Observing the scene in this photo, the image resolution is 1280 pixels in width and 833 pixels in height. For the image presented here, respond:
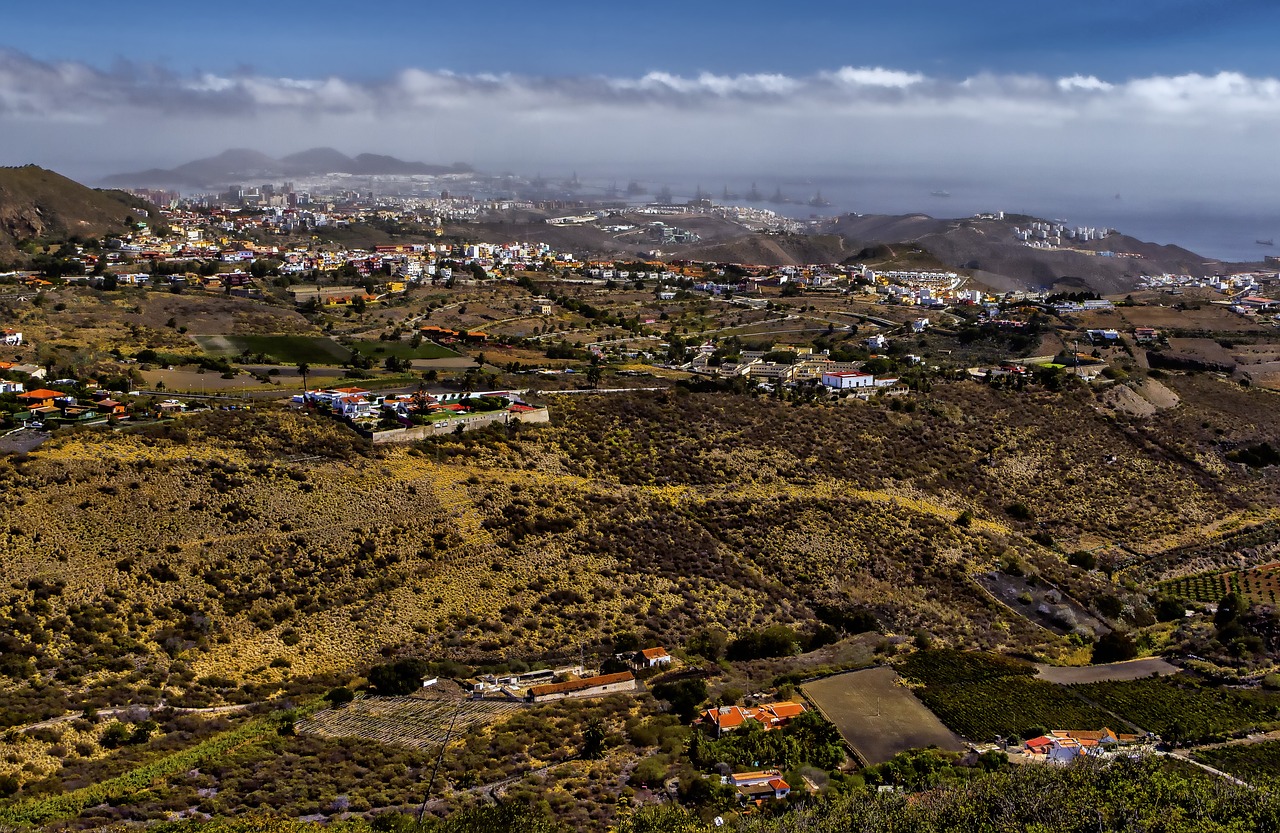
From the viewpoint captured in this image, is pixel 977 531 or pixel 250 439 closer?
pixel 250 439

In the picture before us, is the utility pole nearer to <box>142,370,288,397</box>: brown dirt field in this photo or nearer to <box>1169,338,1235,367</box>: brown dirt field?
<box>142,370,288,397</box>: brown dirt field

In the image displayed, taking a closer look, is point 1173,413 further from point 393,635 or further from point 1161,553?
point 393,635

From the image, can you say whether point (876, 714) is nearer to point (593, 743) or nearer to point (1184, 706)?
point (593, 743)

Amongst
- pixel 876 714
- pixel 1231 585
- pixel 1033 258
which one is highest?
pixel 1033 258

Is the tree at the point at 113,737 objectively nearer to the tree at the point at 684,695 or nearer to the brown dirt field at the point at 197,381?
the tree at the point at 684,695

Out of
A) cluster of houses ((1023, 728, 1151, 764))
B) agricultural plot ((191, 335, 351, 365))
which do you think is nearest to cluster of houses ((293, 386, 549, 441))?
agricultural plot ((191, 335, 351, 365))

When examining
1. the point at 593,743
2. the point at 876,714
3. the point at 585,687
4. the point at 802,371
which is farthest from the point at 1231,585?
the point at 593,743

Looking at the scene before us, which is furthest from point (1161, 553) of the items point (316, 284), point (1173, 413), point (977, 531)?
point (316, 284)
